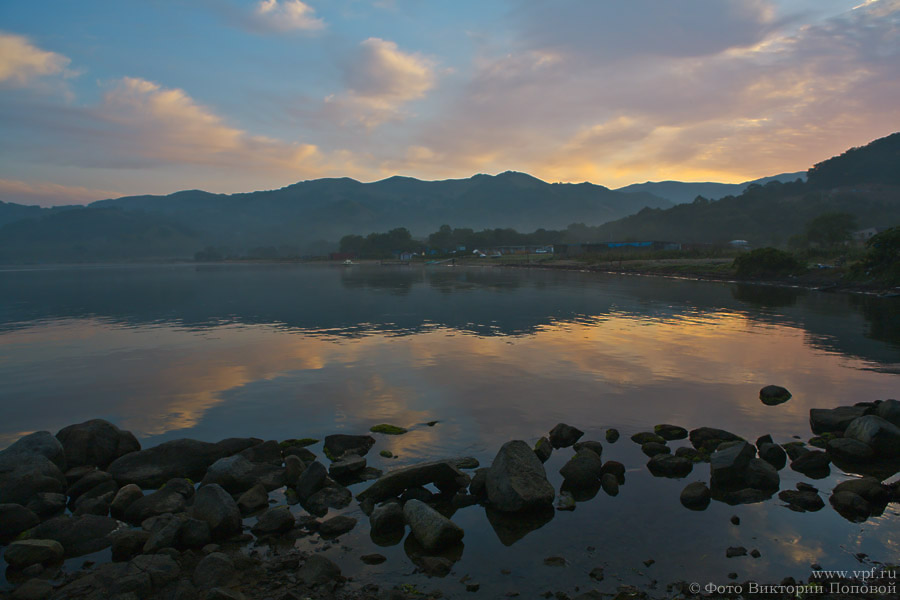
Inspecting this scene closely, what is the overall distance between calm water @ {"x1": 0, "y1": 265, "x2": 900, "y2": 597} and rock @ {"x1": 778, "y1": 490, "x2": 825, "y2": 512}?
0.34 meters

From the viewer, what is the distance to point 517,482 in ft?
43.5

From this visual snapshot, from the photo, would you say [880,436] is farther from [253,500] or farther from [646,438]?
[253,500]

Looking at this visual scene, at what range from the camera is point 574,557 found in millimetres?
11242

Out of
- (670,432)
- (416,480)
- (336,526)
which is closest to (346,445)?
(416,480)

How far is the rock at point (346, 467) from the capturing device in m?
15.2

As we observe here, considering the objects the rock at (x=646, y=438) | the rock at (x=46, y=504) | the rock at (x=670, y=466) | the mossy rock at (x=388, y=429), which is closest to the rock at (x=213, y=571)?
the rock at (x=46, y=504)

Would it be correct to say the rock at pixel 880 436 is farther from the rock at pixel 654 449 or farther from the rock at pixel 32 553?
the rock at pixel 32 553

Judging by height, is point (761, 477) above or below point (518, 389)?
above

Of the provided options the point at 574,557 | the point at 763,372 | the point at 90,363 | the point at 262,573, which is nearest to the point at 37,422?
the point at 90,363

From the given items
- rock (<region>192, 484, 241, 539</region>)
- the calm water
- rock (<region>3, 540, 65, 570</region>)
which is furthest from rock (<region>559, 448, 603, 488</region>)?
rock (<region>3, 540, 65, 570</region>)

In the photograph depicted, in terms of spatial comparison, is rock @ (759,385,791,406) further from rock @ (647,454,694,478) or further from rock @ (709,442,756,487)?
rock @ (647,454,694,478)

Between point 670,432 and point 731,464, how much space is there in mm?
3807

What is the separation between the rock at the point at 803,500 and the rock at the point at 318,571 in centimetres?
1192

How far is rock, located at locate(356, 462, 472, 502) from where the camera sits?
45.4 feet
